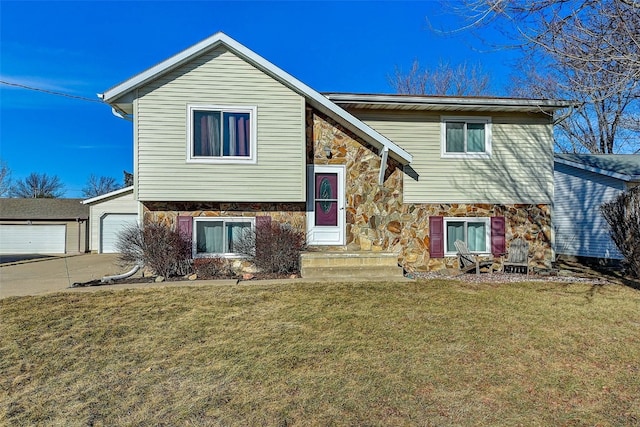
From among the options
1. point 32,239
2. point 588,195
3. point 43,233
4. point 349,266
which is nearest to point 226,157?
point 349,266

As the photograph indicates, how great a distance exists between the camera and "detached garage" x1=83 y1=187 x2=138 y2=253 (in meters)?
22.7

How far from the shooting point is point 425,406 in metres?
3.52

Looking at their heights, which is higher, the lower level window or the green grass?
the lower level window

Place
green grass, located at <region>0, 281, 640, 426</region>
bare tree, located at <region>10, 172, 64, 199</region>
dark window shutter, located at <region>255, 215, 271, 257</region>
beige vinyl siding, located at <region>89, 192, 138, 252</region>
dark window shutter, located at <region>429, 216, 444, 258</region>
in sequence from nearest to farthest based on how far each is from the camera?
green grass, located at <region>0, 281, 640, 426</region> < dark window shutter, located at <region>255, 215, 271, 257</region> < dark window shutter, located at <region>429, 216, 444, 258</region> < beige vinyl siding, located at <region>89, 192, 138, 252</region> < bare tree, located at <region>10, 172, 64, 199</region>

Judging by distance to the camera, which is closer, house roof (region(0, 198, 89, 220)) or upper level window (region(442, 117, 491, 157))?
upper level window (region(442, 117, 491, 157))

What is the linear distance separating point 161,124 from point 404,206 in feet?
21.9

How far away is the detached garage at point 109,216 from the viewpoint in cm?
2266

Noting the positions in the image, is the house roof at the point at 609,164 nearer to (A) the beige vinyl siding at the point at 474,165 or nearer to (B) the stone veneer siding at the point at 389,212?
(A) the beige vinyl siding at the point at 474,165

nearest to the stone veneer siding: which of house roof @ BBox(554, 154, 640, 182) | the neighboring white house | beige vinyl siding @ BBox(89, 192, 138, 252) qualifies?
house roof @ BBox(554, 154, 640, 182)

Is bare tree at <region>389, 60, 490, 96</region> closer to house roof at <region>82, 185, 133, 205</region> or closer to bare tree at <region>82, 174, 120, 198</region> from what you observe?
house roof at <region>82, 185, 133, 205</region>

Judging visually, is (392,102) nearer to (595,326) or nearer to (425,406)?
(595,326)

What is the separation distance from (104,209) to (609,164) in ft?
79.1

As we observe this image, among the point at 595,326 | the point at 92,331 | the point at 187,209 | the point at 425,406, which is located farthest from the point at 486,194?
the point at 92,331

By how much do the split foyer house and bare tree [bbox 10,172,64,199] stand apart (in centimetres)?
4903
